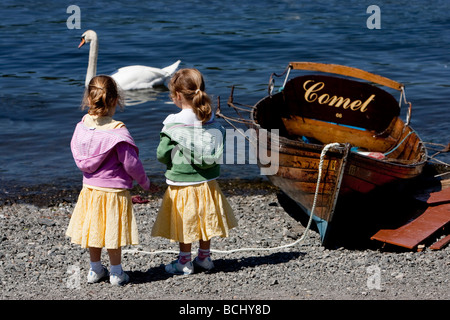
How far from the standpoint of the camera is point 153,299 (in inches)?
209

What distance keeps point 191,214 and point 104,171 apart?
0.76 m

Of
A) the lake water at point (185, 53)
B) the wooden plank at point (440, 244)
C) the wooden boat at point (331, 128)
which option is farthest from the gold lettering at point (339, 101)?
the wooden plank at point (440, 244)

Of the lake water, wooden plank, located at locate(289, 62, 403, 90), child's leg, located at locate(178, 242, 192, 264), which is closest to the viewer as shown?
child's leg, located at locate(178, 242, 192, 264)

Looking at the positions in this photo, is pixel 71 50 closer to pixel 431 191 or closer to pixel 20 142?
pixel 20 142

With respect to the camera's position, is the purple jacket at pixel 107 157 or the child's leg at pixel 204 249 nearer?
the purple jacket at pixel 107 157

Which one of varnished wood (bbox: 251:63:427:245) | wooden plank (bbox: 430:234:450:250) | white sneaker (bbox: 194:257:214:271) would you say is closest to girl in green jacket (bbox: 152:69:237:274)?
white sneaker (bbox: 194:257:214:271)

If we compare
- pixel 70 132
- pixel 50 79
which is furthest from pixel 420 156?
pixel 50 79

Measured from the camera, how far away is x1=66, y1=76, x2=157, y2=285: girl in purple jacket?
5.31 metres

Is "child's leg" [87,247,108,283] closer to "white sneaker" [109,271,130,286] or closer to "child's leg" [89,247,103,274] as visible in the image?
"child's leg" [89,247,103,274]

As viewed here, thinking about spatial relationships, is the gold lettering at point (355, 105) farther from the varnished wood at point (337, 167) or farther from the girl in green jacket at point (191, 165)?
the girl in green jacket at point (191, 165)

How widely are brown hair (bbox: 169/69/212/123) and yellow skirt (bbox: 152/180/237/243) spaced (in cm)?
57

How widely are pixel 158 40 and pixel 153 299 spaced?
14.9 meters

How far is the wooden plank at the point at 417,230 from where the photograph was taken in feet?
22.7

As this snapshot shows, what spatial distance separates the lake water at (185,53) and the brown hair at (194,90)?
4681 mm
